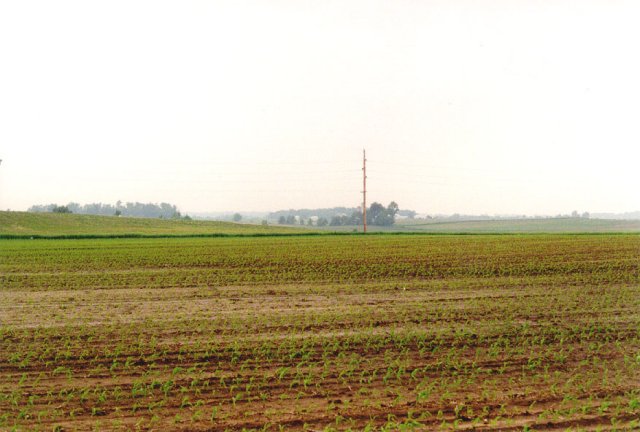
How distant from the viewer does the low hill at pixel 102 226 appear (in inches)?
2257

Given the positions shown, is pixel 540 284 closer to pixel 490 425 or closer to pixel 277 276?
pixel 277 276

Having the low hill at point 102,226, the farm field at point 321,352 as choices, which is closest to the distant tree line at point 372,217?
the low hill at point 102,226

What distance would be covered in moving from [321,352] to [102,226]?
197 ft

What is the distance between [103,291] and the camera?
695 inches

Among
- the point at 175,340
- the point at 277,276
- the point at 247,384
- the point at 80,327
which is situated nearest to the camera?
the point at 247,384

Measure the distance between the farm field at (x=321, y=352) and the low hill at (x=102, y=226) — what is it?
3897 cm

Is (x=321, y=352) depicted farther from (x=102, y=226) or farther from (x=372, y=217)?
(x=372, y=217)

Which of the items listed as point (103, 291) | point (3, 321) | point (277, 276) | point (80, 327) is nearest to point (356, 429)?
point (80, 327)

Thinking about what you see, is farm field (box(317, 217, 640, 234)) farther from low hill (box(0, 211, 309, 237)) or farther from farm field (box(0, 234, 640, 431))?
farm field (box(0, 234, 640, 431))

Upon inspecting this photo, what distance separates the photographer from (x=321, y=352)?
402 inches

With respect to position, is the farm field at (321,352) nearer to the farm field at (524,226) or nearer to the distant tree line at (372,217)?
the farm field at (524,226)

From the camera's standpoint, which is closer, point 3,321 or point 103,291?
point 3,321

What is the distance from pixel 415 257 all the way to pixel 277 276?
9620 mm

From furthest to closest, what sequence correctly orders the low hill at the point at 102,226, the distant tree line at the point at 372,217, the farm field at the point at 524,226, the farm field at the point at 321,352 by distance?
the distant tree line at the point at 372,217, the farm field at the point at 524,226, the low hill at the point at 102,226, the farm field at the point at 321,352
